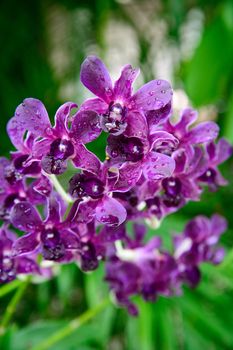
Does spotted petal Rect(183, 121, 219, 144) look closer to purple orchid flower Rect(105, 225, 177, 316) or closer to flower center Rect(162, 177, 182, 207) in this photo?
flower center Rect(162, 177, 182, 207)

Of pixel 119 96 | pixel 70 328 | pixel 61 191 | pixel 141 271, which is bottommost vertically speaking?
pixel 70 328

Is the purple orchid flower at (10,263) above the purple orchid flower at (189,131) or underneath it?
underneath

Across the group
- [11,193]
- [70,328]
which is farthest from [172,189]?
[70,328]

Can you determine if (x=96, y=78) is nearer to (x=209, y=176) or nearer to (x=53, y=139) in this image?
(x=53, y=139)

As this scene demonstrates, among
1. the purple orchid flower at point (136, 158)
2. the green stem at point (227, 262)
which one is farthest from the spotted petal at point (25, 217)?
the green stem at point (227, 262)

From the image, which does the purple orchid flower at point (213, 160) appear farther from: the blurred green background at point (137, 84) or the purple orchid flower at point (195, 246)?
the blurred green background at point (137, 84)

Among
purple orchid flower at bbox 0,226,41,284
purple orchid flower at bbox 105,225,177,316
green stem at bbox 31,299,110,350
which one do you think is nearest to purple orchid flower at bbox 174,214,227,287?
purple orchid flower at bbox 105,225,177,316

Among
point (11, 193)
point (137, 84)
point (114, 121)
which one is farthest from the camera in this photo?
point (137, 84)
